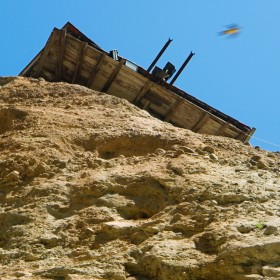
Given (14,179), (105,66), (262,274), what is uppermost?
(105,66)

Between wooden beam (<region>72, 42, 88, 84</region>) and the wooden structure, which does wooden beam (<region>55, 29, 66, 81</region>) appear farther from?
wooden beam (<region>72, 42, 88, 84</region>)

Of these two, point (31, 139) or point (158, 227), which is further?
point (31, 139)

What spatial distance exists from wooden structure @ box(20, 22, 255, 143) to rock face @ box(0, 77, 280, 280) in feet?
8.00

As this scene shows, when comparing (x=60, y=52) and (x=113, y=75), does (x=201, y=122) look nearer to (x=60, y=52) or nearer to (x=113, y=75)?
(x=113, y=75)

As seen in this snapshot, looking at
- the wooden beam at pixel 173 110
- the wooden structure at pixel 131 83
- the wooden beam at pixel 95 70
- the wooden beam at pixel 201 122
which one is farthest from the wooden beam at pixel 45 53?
the wooden beam at pixel 201 122

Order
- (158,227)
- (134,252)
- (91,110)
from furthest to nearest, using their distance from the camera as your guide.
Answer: (91,110), (158,227), (134,252)

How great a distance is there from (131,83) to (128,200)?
6096 mm

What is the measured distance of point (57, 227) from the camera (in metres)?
7.47

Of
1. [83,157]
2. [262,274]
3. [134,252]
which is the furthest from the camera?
[83,157]

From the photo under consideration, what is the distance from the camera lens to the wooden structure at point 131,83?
1366cm

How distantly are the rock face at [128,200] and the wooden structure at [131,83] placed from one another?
2439 mm

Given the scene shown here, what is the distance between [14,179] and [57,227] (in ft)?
5.44

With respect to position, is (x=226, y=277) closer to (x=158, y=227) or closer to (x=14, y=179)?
(x=158, y=227)

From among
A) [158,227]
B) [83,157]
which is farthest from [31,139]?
[158,227]
